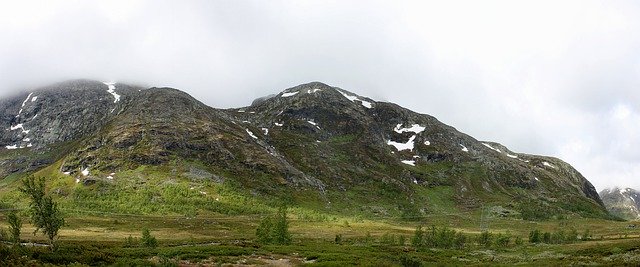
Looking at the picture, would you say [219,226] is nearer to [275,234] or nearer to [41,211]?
[275,234]

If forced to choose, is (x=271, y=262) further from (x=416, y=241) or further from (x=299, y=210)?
(x=299, y=210)

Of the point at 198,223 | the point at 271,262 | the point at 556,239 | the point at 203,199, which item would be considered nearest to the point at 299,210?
the point at 203,199

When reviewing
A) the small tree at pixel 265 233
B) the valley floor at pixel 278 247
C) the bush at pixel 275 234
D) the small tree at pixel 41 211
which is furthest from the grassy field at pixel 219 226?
the small tree at pixel 41 211

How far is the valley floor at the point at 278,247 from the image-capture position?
172ft

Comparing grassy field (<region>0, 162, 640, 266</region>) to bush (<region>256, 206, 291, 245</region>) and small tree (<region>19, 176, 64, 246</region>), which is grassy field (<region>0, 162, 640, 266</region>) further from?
small tree (<region>19, 176, 64, 246</region>)

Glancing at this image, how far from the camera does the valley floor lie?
172 ft

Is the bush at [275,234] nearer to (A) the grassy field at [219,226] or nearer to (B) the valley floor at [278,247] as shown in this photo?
(B) the valley floor at [278,247]

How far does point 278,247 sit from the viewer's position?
2849 inches

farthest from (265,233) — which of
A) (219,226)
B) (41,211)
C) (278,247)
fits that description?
(219,226)

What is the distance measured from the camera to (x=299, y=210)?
191m

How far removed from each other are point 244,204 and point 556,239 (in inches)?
4570

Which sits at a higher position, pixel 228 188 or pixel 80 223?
pixel 228 188

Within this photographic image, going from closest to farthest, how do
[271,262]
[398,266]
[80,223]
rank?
[398,266] < [271,262] < [80,223]

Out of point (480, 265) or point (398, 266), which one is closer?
point (398, 266)
